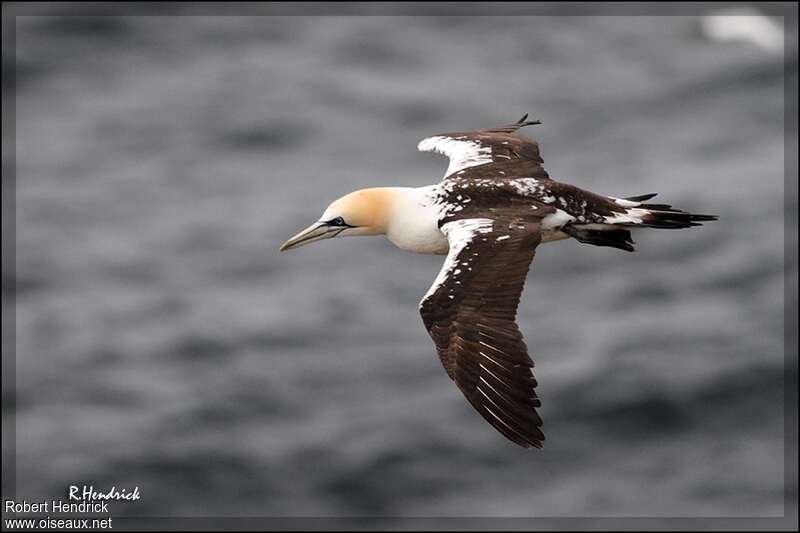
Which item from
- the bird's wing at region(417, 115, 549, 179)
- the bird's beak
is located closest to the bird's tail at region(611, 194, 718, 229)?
the bird's wing at region(417, 115, 549, 179)

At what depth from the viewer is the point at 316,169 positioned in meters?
39.9

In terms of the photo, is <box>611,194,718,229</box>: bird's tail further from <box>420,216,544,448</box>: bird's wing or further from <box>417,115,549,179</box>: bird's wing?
<box>420,216,544,448</box>: bird's wing

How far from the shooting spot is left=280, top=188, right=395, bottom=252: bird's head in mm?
14648

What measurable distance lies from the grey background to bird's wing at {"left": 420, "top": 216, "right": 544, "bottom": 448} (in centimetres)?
1964

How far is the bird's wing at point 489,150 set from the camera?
15.5m

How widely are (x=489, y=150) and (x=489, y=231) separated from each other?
2.43m

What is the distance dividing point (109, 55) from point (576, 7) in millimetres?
13664

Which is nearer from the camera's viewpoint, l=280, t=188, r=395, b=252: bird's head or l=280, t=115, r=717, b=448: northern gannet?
l=280, t=115, r=717, b=448: northern gannet

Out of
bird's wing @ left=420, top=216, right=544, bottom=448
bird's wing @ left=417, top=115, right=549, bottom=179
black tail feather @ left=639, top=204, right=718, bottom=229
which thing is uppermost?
bird's wing @ left=417, top=115, right=549, bottom=179

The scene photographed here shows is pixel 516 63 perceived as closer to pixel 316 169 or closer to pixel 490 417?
pixel 316 169

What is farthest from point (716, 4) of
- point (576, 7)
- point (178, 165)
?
point (178, 165)

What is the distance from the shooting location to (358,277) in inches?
1464

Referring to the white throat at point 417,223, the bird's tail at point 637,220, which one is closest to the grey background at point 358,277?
the white throat at point 417,223

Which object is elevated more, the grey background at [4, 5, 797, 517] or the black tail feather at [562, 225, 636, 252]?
the grey background at [4, 5, 797, 517]
